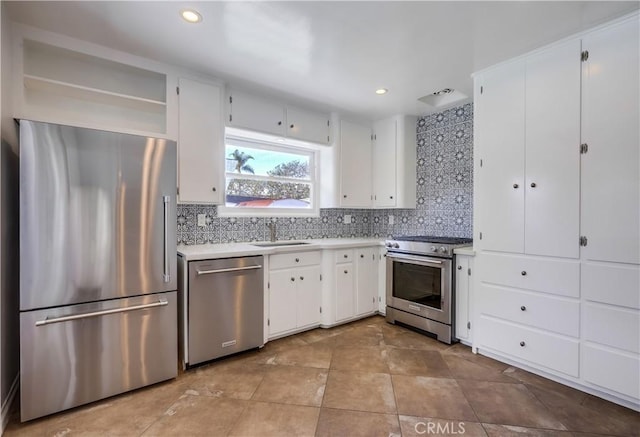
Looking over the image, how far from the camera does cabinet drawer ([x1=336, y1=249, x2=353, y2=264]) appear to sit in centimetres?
318

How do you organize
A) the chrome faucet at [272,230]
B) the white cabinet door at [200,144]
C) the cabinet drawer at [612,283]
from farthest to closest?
the chrome faucet at [272,230] < the white cabinet door at [200,144] < the cabinet drawer at [612,283]

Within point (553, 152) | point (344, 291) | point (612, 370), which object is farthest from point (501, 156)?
point (344, 291)

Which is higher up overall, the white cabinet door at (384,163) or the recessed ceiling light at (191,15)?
the recessed ceiling light at (191,15)

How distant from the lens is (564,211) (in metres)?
2.08

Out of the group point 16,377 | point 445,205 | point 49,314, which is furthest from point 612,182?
point 16,377

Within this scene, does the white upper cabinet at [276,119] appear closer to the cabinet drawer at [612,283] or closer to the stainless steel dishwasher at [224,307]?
the stainless steel dishwasher at [224,307]

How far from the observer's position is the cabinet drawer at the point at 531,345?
205 centimetres

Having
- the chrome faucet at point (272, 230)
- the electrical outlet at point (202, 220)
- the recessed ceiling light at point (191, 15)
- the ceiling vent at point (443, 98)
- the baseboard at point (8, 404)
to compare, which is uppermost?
the ceiling vent at point (443, 98)

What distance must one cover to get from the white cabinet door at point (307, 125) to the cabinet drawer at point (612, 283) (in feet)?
8.48

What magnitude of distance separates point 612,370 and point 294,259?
238 centimetres

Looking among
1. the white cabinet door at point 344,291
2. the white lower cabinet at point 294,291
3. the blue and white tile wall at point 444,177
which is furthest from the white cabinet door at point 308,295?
the blue and white tile wall at point 444,177

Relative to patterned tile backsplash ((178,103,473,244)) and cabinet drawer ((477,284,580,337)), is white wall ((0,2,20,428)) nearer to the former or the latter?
patterned tile backsplash ((178,103,473,244))

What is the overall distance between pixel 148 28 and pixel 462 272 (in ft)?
9.97

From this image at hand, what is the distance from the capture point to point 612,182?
1.87m
